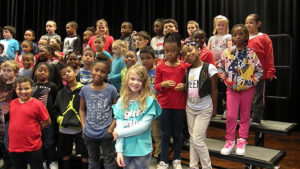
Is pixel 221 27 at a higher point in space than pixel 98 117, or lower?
higher

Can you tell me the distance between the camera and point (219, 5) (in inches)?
249

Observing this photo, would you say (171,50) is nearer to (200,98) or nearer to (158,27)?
(200,98)

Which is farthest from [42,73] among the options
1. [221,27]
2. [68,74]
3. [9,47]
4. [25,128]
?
[9,47]

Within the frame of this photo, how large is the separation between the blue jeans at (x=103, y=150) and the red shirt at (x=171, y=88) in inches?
24.2

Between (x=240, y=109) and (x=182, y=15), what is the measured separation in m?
4.29

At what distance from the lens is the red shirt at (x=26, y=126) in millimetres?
2764

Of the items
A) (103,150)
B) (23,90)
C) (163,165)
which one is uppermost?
(23,90)

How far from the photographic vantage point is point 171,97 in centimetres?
290

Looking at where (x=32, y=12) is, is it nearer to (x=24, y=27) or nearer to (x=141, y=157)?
(x=24, y=27)

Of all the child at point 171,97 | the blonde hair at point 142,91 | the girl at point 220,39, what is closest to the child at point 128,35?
the girl at point 220,39

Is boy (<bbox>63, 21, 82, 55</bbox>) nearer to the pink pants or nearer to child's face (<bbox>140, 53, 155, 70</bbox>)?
child's face (<bbox>140, 53, 155, 70</bbox>)

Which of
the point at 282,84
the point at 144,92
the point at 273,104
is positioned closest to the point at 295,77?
the point at 282,84

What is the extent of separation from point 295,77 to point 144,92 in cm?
451

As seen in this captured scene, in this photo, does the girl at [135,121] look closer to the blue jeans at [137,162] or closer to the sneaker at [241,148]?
the blue jeans at [137,162]
